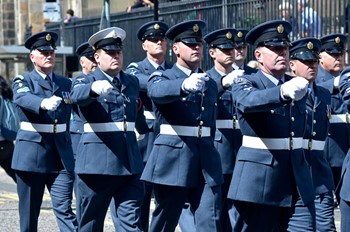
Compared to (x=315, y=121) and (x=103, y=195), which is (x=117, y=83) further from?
(x=315, y=121)

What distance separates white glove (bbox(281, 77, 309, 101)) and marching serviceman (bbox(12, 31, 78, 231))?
3.39 m

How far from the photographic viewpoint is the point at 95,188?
30.7 feet

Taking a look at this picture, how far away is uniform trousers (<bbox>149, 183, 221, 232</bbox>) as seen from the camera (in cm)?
899

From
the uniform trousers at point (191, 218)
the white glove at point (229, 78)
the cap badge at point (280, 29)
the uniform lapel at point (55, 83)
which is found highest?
the cap badge at point (280, 29)

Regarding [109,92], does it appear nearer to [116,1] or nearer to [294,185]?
[294,185]

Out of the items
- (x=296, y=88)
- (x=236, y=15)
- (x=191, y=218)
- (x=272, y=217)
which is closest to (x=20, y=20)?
(x=236, y=15)

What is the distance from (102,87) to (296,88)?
1807mm

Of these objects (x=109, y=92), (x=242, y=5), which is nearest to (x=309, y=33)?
(x=242, y=5)

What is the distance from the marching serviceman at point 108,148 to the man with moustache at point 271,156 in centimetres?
129

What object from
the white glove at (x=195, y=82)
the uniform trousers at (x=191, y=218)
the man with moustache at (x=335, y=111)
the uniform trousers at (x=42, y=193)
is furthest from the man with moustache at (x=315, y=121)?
the uniform trousers at (x=42, y=193)

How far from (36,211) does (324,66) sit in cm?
281

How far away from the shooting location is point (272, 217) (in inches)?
323

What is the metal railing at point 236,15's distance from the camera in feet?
47.8

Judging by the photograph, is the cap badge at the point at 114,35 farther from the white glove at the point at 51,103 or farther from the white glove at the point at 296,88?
the white glove at the point at 296,88
